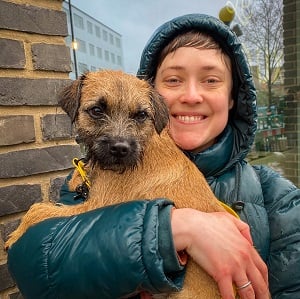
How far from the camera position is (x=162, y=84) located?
168cm

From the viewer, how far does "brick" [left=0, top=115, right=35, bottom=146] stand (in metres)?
1.51

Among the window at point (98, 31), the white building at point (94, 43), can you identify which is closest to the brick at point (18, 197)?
the white building at point (94, 43)

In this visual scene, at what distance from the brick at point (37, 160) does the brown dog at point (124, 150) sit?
108mm

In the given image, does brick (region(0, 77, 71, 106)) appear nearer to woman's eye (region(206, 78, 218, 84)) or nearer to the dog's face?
the dog's face

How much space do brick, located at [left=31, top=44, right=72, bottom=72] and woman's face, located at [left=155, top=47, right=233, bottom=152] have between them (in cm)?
46

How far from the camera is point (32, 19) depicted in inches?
63.0

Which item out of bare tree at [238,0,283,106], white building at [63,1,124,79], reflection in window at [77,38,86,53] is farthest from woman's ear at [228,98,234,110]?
bare tree at [238,0,283,106]

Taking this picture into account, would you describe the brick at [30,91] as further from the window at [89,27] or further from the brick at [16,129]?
the window at [89,27]

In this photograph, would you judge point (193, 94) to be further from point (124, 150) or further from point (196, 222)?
point (196, 222)

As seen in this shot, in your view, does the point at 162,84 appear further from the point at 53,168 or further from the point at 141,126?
the point at 53,168

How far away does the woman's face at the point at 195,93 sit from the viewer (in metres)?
1.57

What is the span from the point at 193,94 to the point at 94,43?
2.47m

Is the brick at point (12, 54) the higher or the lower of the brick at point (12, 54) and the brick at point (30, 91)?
the higher

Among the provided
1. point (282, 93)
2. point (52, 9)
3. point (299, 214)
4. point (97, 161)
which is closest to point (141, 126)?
point (97, 161)
